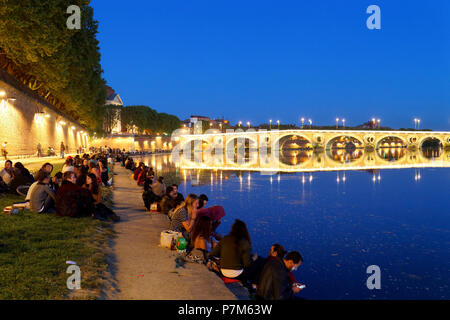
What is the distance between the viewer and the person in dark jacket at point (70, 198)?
1005cm

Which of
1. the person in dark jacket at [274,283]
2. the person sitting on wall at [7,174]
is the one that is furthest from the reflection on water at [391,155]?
the person in dark jacket at [274,283]

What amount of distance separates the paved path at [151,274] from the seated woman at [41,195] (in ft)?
6.93

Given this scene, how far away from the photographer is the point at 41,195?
10281 millimetres

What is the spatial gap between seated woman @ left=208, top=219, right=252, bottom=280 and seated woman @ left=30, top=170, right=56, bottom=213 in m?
5.91

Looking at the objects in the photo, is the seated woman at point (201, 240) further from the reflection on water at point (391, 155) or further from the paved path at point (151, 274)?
the reflection on water at point (391, 155)

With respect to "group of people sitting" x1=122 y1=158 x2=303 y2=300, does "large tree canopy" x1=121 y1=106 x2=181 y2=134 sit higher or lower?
higher

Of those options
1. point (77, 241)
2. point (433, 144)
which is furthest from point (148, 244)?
point (433, 144)

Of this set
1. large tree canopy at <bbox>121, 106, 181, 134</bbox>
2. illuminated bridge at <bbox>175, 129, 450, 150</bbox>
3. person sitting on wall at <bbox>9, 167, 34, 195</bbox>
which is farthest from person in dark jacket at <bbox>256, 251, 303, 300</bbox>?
large tree canopy at <bbox>121, 106, 181, 134</bbox>

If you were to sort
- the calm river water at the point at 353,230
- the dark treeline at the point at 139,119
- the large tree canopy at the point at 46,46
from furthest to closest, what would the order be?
the dark treeline at the point at 139,119 < the large tree canopy at the point at 46,46 < the calm river water at the point at 353,230

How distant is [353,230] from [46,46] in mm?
17517

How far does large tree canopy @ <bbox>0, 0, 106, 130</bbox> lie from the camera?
57.3ft
